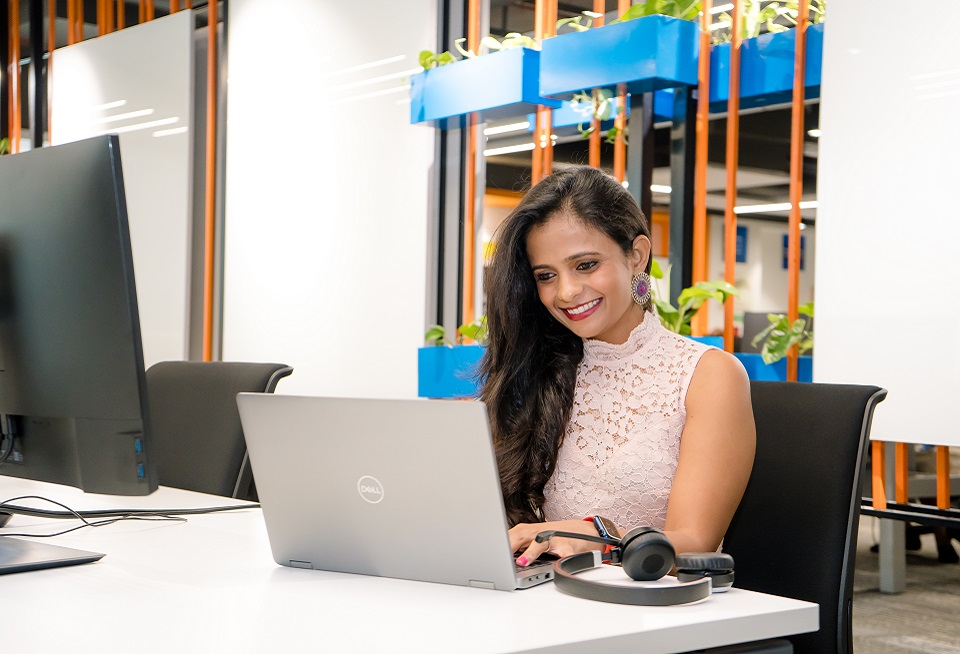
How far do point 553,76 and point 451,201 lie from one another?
0.94 metres

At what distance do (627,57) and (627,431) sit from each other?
1498 millimetres

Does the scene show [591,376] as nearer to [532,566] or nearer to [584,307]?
[584,307]

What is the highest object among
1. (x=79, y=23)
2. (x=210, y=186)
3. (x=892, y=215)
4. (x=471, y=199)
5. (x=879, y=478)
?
(x=79, y=23)

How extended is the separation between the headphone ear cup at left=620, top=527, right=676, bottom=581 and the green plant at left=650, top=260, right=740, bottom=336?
6.04ft

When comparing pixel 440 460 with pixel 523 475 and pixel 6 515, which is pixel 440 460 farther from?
pixel 6 515

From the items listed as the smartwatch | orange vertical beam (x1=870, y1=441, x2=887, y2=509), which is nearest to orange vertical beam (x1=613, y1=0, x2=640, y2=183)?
orange vertical beam (x1=870, y1=441, x2=887, y2=509)

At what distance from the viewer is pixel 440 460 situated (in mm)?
1236

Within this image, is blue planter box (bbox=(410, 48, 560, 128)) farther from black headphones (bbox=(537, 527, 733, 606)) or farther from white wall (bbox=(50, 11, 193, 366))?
black headphones (bbox=(537, 527, 733, 606))

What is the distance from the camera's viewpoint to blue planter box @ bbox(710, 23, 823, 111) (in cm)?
300

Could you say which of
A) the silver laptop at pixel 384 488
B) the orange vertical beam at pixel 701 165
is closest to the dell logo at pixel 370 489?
the silver laptop at pixel 384 488

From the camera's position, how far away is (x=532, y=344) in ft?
6.73

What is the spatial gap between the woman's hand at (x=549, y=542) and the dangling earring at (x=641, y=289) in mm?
584

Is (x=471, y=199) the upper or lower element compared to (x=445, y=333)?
upper

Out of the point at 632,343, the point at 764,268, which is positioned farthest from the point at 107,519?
the point at 764,268
